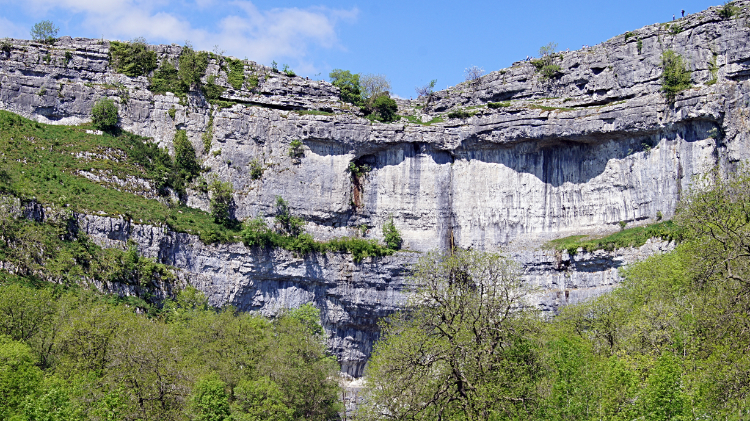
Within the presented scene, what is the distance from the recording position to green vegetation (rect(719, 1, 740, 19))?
64.9 metres

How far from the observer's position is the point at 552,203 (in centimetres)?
7081

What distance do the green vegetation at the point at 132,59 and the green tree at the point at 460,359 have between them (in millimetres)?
52008

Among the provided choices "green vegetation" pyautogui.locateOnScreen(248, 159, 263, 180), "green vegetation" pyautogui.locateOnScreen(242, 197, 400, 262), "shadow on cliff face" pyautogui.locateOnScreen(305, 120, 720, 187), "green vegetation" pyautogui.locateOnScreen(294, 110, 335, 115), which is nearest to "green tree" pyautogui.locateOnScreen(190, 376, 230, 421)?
"green vegetation" pyautogui.locateOnScreen(242, 197, 400, 262)

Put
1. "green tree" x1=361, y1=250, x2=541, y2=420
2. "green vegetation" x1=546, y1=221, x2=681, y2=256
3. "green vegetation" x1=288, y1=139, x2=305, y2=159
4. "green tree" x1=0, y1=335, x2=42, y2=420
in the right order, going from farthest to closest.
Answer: "green vegetation" x1=288, y1=139, x2=305, y2=159
"green vegetation" x1=546, y1=221, x2=681, y2=256
"green tree" x1=0, y1=335, x2=42, y2=420
"green tree" x1=361, y1=250, x2=541, y2=420

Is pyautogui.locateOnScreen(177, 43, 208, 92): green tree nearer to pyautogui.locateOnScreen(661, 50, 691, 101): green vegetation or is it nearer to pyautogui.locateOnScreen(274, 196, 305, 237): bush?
pyautogui.locateOnScreen(274, 196, 305, 237): bush

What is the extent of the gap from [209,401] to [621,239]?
38.2 m

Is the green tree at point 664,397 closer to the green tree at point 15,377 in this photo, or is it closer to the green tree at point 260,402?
the green tree at point 260,402

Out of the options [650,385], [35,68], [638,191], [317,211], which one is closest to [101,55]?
[35,68]

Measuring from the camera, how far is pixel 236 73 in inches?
3036

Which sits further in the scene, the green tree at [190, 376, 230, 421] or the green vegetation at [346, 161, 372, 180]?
the green vegetation at [346, 161, 372, 180]

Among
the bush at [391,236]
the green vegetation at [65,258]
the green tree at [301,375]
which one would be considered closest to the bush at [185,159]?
the green vegetation at [65,258]

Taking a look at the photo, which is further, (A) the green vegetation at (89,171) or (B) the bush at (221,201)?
(B) the bush at (221,201)

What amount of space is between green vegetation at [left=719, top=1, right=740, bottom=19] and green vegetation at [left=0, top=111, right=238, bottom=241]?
4574 cm

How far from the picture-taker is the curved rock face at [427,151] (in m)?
65.4
